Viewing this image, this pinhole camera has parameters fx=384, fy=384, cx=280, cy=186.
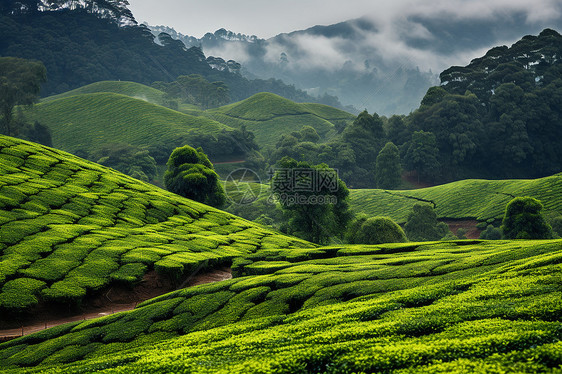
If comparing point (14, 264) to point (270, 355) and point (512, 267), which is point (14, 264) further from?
point (512, 267)

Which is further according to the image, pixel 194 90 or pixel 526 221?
pixel 194 90

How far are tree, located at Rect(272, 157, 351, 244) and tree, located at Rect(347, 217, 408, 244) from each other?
12.2 ft

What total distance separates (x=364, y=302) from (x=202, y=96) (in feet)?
609

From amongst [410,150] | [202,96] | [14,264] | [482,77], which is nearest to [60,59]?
[202,96]

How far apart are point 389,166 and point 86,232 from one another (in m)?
78.6

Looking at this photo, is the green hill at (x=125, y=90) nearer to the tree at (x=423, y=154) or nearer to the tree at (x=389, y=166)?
the tree at (x=389, y=166)

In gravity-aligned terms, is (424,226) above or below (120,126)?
below

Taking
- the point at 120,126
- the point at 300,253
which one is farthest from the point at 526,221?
the point at 120,126

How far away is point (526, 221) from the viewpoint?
42.0 meters

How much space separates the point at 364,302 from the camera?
15.2 m

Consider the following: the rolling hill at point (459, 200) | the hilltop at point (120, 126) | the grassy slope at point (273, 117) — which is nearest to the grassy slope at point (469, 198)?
the rolling hill at point (459, 200)

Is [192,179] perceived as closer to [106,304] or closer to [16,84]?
[106,304]

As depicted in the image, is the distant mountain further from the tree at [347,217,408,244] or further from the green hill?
the tree at [347,217,408,244]


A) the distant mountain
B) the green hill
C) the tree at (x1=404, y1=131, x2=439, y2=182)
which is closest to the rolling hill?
the tree at (x1=404, y1=131, x2=439, y2=182)
